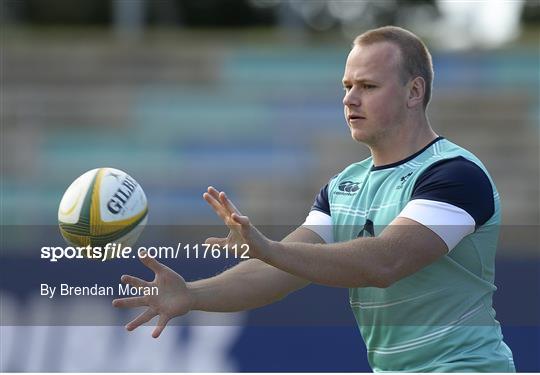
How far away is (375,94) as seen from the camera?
4.56m

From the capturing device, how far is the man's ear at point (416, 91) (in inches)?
183

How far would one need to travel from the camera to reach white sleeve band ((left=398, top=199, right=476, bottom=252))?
4234 mm

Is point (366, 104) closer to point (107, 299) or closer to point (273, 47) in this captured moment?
point (107, 299)

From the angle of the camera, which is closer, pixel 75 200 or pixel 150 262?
pixel 150 262

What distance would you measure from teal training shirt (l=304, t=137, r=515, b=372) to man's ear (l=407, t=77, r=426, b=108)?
19 cm

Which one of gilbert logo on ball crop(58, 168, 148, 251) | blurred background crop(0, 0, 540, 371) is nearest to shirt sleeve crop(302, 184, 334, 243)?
gilbert logo on ball crop(58, 168, 148, 251)

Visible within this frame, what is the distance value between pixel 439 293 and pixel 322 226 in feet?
2.21

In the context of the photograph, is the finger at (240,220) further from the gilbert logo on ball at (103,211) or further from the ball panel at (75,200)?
the ball panel at (75,200)

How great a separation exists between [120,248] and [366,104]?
1283mm

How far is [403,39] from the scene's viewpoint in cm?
462

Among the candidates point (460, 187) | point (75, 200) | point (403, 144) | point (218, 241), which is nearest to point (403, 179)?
point (403, 144)

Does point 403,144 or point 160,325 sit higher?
point 403,144

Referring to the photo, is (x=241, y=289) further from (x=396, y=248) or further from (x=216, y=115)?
(x=216, y=115)

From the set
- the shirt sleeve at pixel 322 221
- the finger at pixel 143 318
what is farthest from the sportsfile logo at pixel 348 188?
the finger at pixel 143 318
